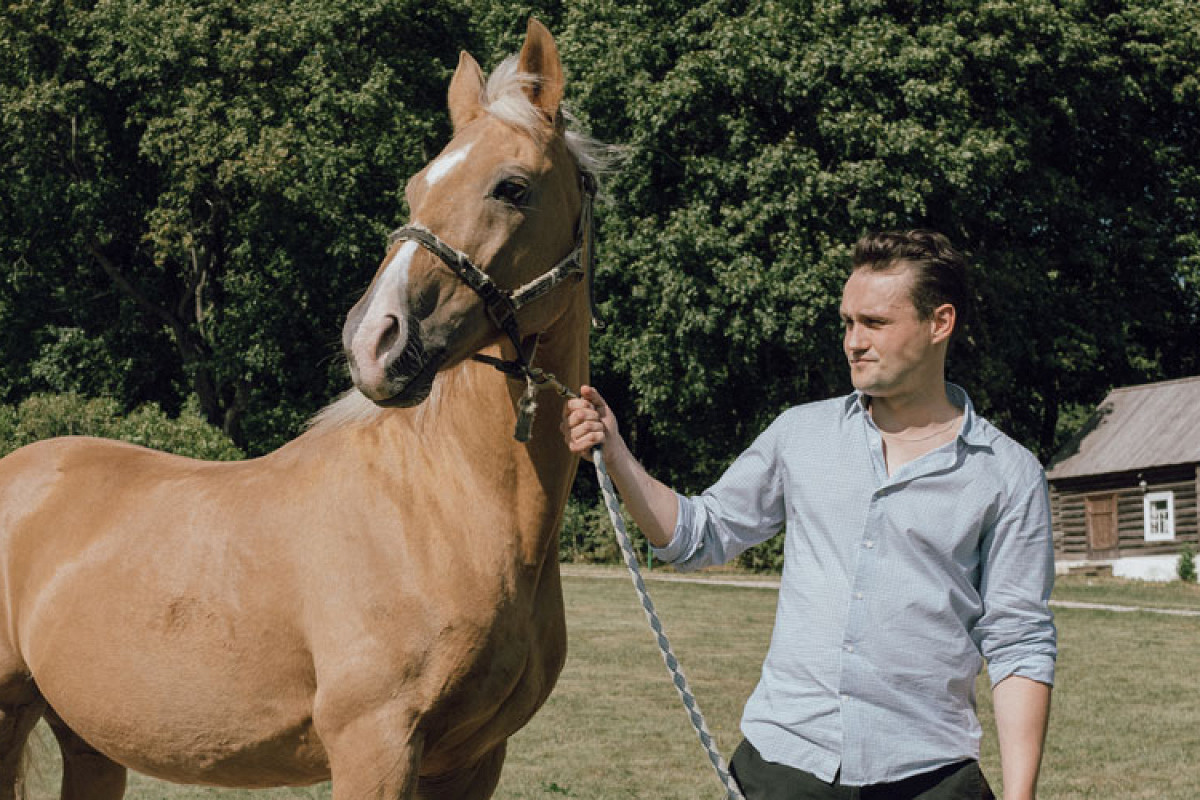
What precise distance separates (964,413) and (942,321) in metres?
0.28

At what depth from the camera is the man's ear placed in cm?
333

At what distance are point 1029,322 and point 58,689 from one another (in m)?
33.2

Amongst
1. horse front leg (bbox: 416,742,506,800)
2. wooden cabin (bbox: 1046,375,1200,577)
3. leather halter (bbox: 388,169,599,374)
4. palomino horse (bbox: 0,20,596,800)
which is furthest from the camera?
wooden cabin (bbox: 1046,375,1200,577)

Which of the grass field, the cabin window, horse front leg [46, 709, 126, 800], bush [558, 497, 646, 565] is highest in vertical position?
horse front leg [46, 709, 126, 800]

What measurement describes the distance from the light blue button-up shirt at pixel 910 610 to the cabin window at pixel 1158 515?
35602mm

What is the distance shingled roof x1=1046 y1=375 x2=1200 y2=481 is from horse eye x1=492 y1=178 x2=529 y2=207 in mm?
35120

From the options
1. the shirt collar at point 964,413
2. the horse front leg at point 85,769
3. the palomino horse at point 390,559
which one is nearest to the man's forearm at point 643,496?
the palomino horse at point 390,559

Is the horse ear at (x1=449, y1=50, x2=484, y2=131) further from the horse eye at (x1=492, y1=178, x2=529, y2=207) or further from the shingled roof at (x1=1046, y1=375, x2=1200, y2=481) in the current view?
the shingled roof at (x1=1046, y1=375, x2=1200, y2=481)

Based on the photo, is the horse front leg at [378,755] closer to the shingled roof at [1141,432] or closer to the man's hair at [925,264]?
the man's hair at [925,264]

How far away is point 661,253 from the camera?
29.3 meters

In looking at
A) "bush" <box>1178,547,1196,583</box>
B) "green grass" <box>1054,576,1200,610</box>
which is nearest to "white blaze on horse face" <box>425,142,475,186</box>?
"green grass" <box>1054,576,1200,610</box>

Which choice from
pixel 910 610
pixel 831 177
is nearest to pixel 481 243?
pixel 910 610

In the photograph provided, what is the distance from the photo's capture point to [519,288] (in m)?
3.61

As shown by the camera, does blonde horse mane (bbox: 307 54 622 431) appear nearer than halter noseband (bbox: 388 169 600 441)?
No
